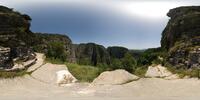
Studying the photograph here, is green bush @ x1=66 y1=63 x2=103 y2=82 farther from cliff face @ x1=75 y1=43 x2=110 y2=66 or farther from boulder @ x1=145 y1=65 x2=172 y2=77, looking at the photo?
cliff face @ x1=75 y1=43 x2=110 y2=66

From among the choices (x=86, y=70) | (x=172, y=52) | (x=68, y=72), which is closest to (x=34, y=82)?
(x=68, y=72)

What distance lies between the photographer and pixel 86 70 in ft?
101

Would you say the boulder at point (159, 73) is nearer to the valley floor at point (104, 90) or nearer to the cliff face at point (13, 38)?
the valley floor at point (104, 90)

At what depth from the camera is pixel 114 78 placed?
26969 millimetres

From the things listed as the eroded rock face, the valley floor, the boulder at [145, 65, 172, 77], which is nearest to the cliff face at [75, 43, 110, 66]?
the boulder at [145, 65, 172, 77]

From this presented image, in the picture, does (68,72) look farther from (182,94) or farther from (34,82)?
(182,94)

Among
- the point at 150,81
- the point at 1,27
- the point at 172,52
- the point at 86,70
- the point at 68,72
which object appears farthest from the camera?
the point at 172,52

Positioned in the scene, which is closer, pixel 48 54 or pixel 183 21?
pixel 48 54

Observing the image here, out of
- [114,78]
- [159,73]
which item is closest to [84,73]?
[114,78]

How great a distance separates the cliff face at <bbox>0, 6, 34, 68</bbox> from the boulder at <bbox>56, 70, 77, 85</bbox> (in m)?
5.11

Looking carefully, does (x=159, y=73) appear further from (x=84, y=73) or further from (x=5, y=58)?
(x=5, y=58)

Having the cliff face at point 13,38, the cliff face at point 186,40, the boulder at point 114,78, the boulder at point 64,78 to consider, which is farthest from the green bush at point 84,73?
the cliff face at point 186,40

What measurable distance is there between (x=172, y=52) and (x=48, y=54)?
1642 centimetres

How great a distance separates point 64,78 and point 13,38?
8432 mm
